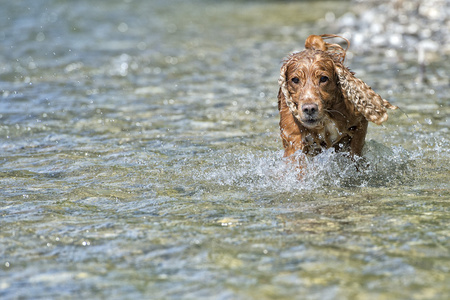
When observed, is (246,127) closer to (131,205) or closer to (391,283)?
(131,205)

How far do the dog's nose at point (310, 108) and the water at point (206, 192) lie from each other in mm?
758

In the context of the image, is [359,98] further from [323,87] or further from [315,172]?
[315,172]

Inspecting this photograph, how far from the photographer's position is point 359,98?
5.88m

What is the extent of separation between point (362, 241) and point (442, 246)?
54cm

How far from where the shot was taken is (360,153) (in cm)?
616

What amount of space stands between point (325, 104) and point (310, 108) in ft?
1.09

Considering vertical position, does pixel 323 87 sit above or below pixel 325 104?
above

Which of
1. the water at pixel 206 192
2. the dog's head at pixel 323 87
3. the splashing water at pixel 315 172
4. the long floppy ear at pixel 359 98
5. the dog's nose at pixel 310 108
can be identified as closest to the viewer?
the water at pixel 206 192

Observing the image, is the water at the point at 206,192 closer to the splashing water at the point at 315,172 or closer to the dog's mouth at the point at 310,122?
the splashing water at the point at 315,172

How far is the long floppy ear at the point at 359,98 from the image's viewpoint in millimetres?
5879

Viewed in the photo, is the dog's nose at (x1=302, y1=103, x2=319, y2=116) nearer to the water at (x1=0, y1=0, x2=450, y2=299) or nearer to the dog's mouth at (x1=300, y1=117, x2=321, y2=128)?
the dog's mouth at (x1=300, y1=117, x2=321, y2=128)

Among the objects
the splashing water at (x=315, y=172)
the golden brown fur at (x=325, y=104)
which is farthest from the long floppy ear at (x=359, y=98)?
the splashing water at (x=315, y=172)

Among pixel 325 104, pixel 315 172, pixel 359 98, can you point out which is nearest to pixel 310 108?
pixel 325 104

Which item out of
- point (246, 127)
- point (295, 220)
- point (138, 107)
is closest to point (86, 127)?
point (138, 107)
